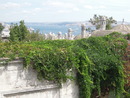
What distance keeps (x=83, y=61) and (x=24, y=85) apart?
2230 millimetres

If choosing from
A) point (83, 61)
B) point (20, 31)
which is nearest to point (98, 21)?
point (20, 31)

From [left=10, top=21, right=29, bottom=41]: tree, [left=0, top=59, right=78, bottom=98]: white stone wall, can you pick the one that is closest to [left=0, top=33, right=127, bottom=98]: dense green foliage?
[left=0, top=59, right=78, bottom=98]: white stone wall

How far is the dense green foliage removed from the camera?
6.15 m

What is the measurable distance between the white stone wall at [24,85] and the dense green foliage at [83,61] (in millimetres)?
236

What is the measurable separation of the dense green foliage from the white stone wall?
236 millimetres

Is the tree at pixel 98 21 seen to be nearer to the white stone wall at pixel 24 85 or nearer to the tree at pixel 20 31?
the tree at pixel 20 31

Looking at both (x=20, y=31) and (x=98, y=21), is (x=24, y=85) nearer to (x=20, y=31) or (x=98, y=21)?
(x=20, y=31)

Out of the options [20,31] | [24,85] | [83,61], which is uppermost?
[20,31]

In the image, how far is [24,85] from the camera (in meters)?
6.14

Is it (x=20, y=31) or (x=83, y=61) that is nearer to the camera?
(x=83, y=61)

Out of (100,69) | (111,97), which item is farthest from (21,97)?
(111,97)

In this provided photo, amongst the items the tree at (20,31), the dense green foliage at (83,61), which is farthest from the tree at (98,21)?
the dense green foliage at (83,61)

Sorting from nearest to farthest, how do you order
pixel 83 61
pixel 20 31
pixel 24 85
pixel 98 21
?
pixel 24 85
pixel 83 61
pixel 20 31
pixel 98 21

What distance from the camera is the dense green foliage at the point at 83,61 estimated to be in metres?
6.15
